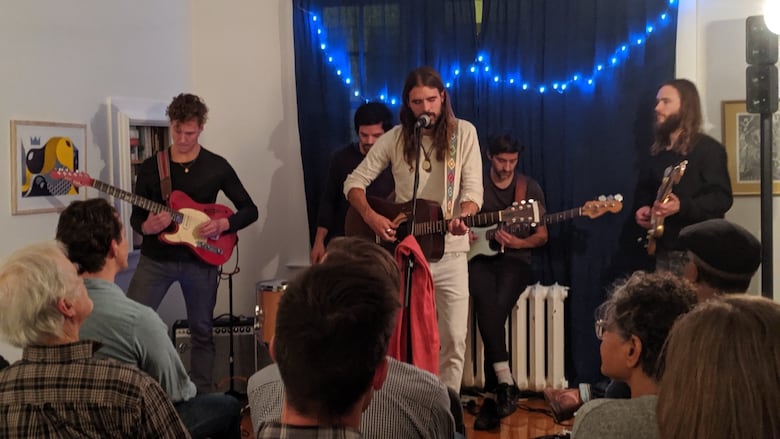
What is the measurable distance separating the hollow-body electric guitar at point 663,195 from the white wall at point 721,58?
0.58 m

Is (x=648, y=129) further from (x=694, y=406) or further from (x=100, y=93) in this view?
(x=694, y=406)

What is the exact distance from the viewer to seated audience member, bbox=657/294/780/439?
3.92 ft

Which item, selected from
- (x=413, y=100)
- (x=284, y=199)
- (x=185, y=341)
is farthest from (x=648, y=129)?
(x=185, y=341)

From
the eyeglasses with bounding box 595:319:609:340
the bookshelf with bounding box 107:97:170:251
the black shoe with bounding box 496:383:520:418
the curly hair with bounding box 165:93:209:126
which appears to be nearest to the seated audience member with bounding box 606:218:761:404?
the eyeglasses with bounding box 595:319:609:340

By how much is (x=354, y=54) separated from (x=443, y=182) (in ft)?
4.85

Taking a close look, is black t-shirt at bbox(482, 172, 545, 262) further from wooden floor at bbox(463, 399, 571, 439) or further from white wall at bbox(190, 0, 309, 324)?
white wall at bbox(190, 0, 309, 324)

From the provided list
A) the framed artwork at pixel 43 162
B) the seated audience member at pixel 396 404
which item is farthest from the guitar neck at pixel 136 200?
the seated audience member at pixel 396 404

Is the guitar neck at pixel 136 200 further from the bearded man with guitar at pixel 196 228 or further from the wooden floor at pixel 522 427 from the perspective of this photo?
the wooden floor at pixel 522 427

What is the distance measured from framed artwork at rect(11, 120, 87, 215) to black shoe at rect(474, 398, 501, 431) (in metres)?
2.38

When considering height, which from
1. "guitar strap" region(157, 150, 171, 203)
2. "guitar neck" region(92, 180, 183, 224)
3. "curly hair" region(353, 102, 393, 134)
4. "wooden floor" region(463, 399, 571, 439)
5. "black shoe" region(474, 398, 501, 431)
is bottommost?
"wooden floor" region(463, 399, 571, 439)

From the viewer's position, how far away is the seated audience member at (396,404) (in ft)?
5.89

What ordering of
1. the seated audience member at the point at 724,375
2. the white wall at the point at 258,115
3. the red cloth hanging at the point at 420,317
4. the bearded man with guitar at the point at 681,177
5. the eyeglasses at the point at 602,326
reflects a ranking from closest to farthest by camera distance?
1. the seated audience member at the point at 724,375
2. the eyeglasses at the point at 602,326
3. the red cloth hanging at the point at 420,317
4. the bearded man with guitar at the point at 681,177
5. the white wall at the point at 258,115

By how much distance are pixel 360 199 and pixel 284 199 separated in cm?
129

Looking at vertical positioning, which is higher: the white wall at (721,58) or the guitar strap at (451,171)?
the white wall at (721,58)
